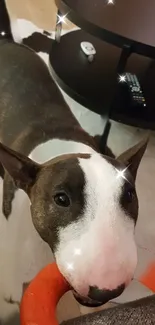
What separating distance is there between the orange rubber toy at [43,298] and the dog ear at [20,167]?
0.24 metres

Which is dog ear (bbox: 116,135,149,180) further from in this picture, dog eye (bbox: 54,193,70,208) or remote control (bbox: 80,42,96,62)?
remote control (bbox: 80,42,96,62)

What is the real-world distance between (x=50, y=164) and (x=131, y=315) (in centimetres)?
57

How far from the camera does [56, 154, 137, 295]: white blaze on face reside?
1183 millimetres

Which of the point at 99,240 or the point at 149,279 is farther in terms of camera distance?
the point at 149,279

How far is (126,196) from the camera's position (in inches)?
53.0

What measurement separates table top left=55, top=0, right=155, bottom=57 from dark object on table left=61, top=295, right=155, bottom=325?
114 centimetres

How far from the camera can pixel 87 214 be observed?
4.22 ft

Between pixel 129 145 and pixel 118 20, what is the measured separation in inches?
19.9

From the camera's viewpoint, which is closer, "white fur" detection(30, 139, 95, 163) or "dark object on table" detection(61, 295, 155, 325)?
"dark object on table" detection(61, 295, 155, 325)

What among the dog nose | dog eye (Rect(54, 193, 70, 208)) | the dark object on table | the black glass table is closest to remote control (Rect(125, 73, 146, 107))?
the black glass table

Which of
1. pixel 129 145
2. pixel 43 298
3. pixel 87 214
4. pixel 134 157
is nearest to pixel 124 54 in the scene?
pixel 129 145

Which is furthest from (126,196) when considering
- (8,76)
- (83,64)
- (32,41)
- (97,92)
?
(32,41)

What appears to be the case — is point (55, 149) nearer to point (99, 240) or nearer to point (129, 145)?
point (99, 240)

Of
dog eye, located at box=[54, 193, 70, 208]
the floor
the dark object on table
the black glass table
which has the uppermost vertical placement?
the dark object on table
